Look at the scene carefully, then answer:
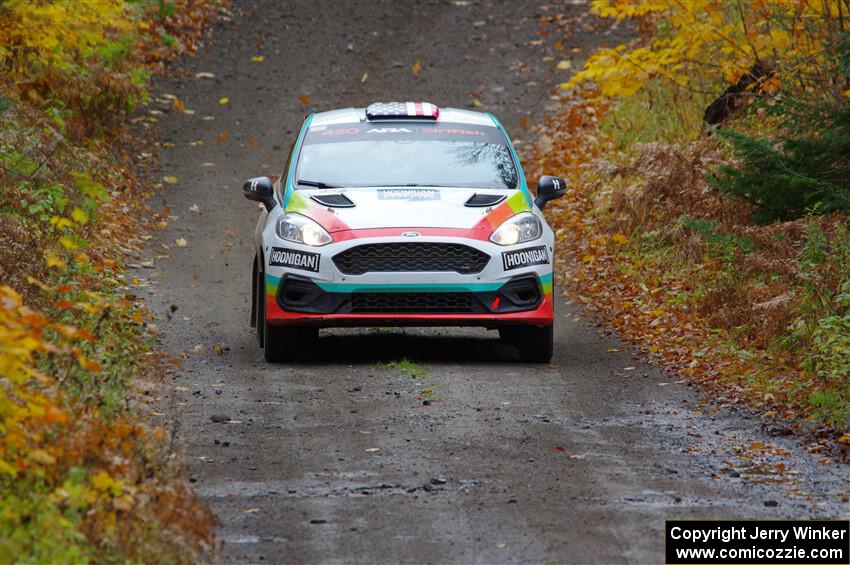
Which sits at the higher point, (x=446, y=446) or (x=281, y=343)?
(x=446, y=446)

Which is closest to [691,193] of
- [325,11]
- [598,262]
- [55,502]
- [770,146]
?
[598,262]

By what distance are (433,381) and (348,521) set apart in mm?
3815

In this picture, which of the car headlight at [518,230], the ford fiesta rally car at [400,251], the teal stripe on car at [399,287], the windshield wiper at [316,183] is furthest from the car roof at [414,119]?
the teal stripe on car at [399,287]

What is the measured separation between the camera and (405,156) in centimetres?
1200

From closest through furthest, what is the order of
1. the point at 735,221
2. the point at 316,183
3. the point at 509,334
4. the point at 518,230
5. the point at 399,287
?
the point at 399,287 → the point at 518,230 → the point at 316,183 → the point at 509,334 → the point at 735,221

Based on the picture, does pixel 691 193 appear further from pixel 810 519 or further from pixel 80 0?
pixel 810 519

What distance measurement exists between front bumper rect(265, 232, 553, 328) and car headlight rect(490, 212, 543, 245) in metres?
0.12

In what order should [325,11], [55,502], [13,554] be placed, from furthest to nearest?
[325,11]
[55,502]
[13,554]

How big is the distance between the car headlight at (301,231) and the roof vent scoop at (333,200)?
0.24m

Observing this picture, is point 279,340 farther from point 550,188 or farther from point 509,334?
point 550,188

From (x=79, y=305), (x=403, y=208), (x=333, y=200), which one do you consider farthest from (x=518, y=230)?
(x=79, y=305)

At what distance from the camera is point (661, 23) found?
24.8 m

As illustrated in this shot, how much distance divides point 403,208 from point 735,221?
16.0 ft

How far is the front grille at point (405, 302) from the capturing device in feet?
35.2
